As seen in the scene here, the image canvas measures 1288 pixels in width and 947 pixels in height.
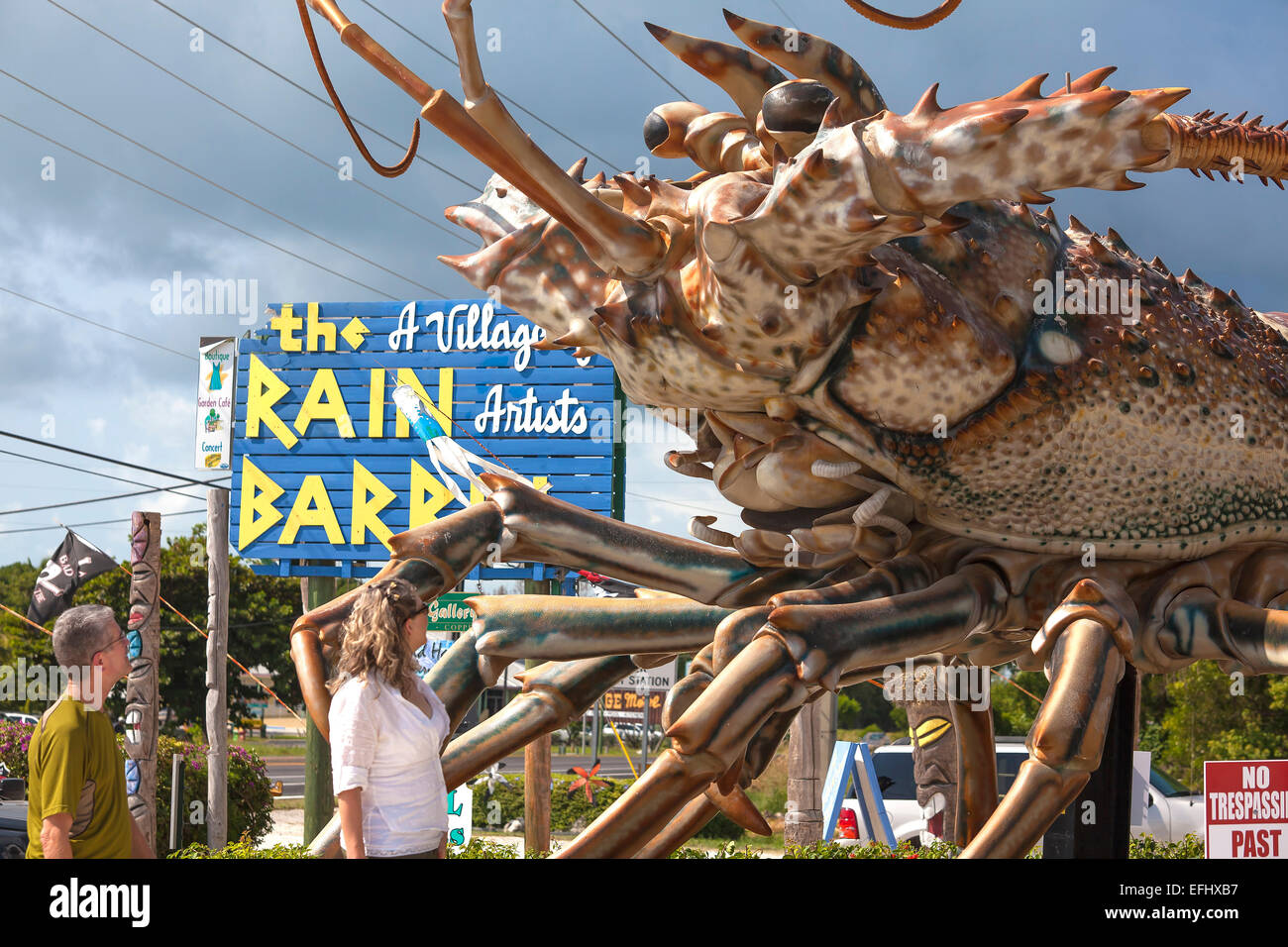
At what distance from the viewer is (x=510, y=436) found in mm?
14906

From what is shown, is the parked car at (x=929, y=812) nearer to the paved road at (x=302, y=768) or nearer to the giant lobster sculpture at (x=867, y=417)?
the giant lobster sculpture at (x=867, y=417)

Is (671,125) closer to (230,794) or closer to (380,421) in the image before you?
(380,421)

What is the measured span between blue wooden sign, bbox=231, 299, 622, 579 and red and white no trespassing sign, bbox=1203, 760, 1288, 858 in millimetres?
8568

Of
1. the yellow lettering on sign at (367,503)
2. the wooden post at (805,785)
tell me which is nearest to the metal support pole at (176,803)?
the yellow lettering on sign at (367,503)

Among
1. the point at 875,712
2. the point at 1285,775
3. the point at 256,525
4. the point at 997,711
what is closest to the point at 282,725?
the point at 875,712

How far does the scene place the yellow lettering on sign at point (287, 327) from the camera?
16.0 metres

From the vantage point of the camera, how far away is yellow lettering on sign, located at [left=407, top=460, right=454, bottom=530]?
49.6 ft

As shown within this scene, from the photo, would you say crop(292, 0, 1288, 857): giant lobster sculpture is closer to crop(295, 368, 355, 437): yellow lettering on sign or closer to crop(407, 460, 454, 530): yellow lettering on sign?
crop(407, 460, 454, 530): yellow lettering on sign

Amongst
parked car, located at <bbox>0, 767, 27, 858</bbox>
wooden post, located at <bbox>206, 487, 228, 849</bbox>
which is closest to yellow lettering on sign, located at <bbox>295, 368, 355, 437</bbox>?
wooden post, located at <bbox>206, 487, 228, 849</bbox>

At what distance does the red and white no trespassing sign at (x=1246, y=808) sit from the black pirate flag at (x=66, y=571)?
11521 mm

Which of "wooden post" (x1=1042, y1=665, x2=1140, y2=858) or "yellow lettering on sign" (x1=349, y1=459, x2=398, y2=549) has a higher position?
"yellow lettering on sign" (x1=349, y1=459, x2=398, y2=549)

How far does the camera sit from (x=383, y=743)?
9.85 feet
